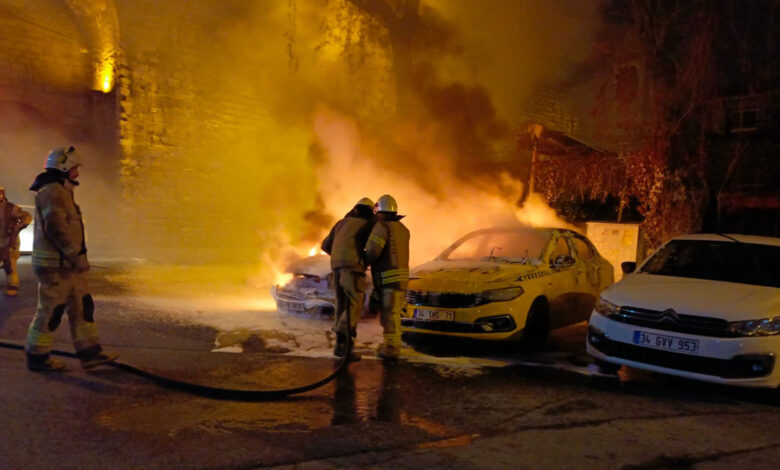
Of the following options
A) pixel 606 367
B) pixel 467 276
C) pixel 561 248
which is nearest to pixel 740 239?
pixel 561 248

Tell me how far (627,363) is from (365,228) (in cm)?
277

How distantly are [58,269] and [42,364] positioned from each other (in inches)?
33.0

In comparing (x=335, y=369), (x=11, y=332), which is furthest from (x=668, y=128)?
(x=11, y=332)

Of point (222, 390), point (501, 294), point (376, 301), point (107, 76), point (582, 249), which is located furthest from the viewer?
point (107, 76)

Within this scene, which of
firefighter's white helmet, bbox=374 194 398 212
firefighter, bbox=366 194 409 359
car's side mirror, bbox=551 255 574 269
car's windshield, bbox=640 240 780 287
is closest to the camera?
car's windshield, bbox=640 240 780 287

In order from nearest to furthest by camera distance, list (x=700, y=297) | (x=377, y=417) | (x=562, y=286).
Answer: (x=377, y=417), (x=700, y=297), (x=562, y=286)

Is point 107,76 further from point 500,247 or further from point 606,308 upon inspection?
point 606,308

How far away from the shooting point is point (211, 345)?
6598 mm

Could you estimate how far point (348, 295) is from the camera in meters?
6.08

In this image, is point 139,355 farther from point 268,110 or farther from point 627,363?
point 268,110

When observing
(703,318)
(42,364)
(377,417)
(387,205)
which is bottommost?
(377,417)

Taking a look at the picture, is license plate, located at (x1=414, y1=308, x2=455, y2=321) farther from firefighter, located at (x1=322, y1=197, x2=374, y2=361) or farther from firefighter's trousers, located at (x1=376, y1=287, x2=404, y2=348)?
firefighter, located at (x1=322, y1=197, x2=374, y2=361)

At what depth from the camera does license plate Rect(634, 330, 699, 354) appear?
5.15m

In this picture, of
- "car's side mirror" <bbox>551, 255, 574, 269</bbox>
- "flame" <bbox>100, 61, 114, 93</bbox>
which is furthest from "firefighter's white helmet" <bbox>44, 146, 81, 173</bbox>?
"flame" <bbox>100, 61, 114, 93</bbox>
